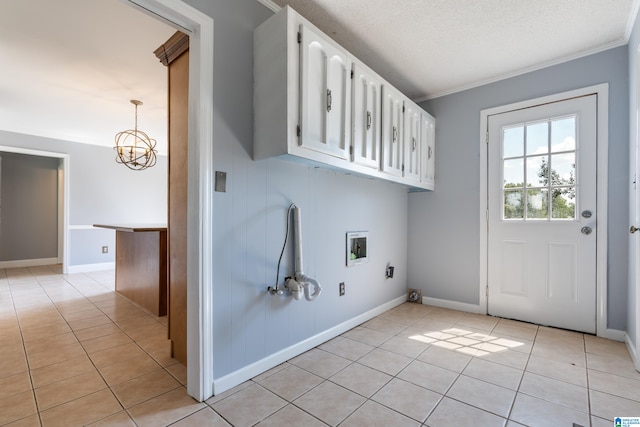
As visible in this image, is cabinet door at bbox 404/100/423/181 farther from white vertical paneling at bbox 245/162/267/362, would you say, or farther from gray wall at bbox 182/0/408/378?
white vertical paneling at bbox 245/162/267/362

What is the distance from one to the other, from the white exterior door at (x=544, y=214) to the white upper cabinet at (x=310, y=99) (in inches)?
59.4

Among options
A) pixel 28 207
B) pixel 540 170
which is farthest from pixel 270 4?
pixel 28 207

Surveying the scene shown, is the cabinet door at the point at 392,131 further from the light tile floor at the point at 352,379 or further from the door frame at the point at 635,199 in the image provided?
the door frame at the point at 635,199

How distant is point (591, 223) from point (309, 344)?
2549mm

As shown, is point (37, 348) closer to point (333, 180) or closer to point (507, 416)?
point (333, 180)

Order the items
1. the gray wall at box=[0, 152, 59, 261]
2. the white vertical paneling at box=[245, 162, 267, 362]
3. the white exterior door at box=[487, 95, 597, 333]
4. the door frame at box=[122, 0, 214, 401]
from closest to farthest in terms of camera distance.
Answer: the door frame at box=[122, 0, 214, 401] < the white vertical paneling at box=[245, 162, 267, 362] < the white exterior door at box=[487, 95, 597, 333] < the gray wall at box=[0, 152, 59, 261]

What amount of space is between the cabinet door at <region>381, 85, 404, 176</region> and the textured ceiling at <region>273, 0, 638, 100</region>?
38 centimetres

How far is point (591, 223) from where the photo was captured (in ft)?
8.20

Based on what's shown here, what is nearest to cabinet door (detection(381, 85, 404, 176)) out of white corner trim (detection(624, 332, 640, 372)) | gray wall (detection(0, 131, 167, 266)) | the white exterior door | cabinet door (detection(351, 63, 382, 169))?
cabinet door (detection(351, 63, 382, 169))

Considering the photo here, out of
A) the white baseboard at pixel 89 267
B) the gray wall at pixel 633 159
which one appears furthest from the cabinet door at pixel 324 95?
the white baseboard at pixel 89 267

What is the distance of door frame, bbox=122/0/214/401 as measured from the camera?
1.58 metres

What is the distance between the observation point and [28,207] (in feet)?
19.2

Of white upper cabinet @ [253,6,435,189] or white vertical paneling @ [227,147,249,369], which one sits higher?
white upper cabinet @ [253,6,435,189]

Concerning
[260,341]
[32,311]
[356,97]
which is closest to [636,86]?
[356,97]
